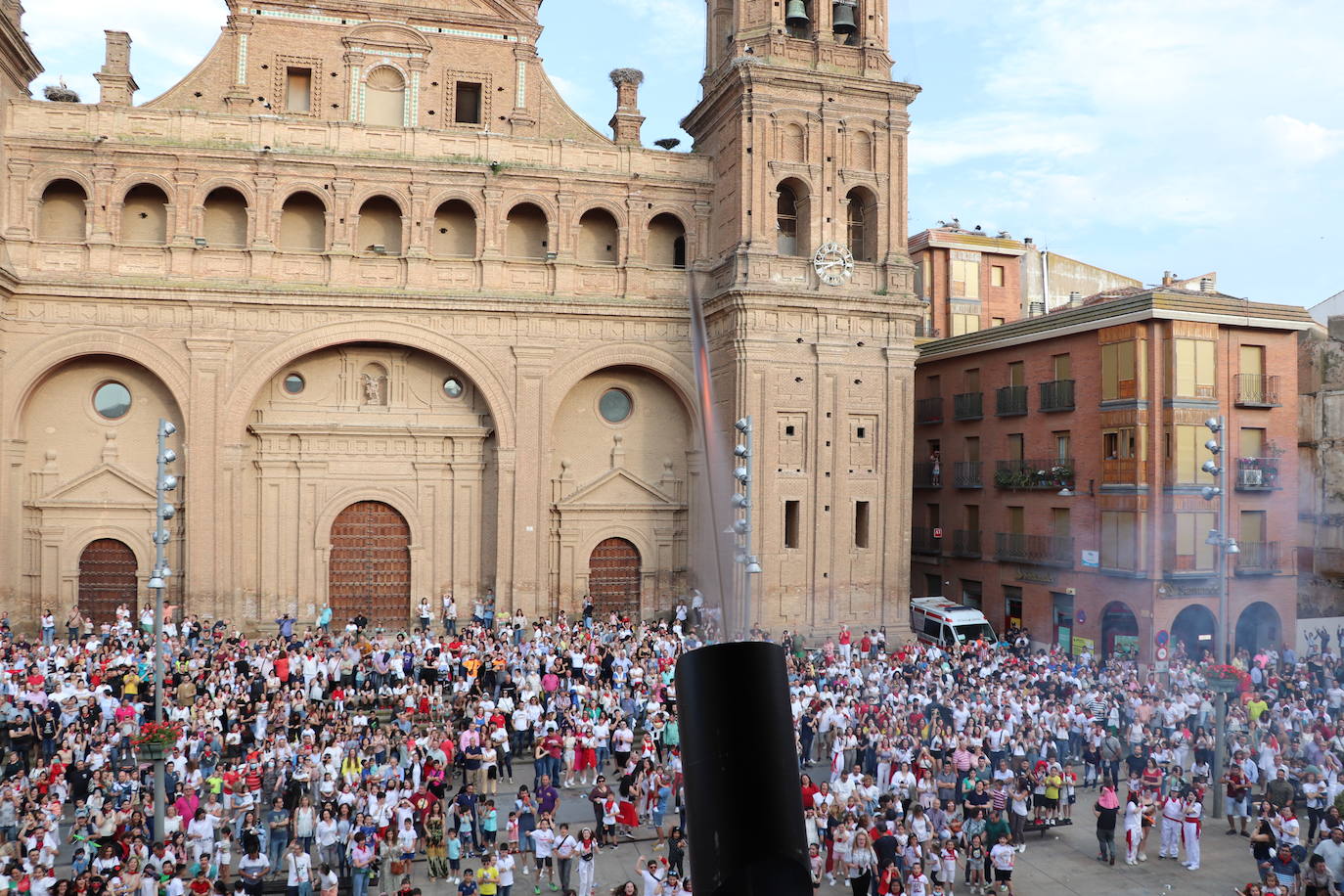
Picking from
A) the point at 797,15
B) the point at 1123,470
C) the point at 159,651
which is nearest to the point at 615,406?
the point at 797,15

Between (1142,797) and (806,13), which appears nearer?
(1142,797)

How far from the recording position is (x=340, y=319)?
29531 millimetres

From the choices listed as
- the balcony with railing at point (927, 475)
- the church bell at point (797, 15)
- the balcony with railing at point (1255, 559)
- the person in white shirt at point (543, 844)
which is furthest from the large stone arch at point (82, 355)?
the balcony with railing at point (1255, 559)

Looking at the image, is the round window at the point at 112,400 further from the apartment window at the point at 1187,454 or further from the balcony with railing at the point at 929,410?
the apartment window at the point at 1187,454

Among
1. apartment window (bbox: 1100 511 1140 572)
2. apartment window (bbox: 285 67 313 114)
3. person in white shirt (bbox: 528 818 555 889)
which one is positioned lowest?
person in white shirt (bbox: 528 818 555 889)

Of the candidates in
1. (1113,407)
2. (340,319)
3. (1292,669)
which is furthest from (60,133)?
(1292,669)

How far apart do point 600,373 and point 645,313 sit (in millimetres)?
2405

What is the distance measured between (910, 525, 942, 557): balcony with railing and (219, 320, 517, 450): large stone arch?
16236 mm

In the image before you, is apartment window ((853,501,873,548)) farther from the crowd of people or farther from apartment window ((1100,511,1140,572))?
apartment window ((1100,511,1140,572))

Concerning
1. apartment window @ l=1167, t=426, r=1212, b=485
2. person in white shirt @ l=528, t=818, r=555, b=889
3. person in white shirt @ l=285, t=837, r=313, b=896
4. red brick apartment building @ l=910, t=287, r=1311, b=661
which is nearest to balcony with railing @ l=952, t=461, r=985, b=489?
red brick apartment building @ l=910, t=287, r=1311, b=661

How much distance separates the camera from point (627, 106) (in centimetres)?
3319

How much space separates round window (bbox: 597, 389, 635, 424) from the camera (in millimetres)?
32388

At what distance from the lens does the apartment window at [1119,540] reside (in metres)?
28.8

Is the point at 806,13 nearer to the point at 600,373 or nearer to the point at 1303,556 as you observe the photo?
the point at 600,373
